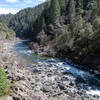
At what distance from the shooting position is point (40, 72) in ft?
102

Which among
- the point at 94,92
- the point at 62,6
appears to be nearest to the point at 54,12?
the point at 62,6

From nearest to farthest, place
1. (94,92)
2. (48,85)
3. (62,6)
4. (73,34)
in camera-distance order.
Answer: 1. (94,92)
2. (48,85)
3. (73,34)
4. (62,6)

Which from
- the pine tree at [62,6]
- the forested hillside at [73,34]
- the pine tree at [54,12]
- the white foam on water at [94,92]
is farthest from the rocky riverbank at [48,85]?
the pine tree at [62,6]

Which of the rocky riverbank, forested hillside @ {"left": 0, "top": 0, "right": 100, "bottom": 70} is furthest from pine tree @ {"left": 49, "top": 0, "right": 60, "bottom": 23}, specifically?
the rocky riverbank

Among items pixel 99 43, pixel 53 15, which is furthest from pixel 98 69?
pixel 53 15

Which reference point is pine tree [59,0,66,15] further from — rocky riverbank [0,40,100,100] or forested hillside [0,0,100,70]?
rocky riverbank [0,40,100,100]

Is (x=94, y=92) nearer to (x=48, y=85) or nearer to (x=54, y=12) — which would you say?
(x=48, y=85)

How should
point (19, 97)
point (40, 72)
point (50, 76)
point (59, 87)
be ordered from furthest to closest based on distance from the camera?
point (40, 72), point (50, 76), point (59, 87), point (19, 97)

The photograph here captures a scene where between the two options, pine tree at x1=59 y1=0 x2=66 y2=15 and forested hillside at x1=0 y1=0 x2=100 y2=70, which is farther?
pine tree at x1=59 y1=0 x2=66 y2=15

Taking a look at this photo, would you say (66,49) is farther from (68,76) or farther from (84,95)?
(84,95)

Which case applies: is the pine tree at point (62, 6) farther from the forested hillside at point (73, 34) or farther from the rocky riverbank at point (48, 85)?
the rocky riverbank at point (48, 85)

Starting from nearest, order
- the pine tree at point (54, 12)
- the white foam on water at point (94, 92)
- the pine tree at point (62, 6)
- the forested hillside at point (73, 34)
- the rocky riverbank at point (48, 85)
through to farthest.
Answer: the rocky riverbank at point (48, 85) < the white foam on water at point (94, 92) < the forested hillside at point (73, 34) < the pine tree at point (54, 12) < the pine tree at point (62, 6)

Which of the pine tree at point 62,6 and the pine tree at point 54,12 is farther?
the pine tree at point 62,6

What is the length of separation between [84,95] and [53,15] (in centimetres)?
4980
